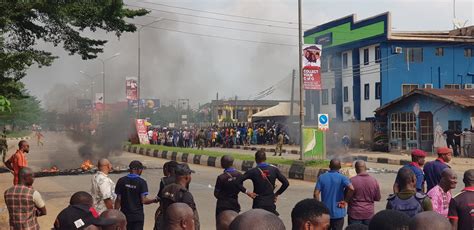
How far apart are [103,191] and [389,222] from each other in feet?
14.1

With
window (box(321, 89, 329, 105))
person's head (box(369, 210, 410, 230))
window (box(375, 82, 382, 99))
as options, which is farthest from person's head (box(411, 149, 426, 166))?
window (box(321, 89, 329, 105))

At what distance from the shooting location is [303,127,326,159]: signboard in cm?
1906

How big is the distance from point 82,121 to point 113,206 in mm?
28280

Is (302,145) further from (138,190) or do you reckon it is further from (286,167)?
(138,190)

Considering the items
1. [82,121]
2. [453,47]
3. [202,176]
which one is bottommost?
[202,176]

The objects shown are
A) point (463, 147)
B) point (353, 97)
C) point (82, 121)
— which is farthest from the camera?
point (353, 97)

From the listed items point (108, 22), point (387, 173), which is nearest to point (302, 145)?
point (387, 173)

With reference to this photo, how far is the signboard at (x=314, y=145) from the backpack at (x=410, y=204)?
1358 centimetres

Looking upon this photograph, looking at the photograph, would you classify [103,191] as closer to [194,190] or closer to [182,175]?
[182,175]

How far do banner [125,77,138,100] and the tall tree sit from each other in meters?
22.7

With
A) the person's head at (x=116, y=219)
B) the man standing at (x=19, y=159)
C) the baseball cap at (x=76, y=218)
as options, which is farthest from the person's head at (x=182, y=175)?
the man standing at (x=19, y=159)

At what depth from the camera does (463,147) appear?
2636 cm

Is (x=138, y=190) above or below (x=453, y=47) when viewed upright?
below

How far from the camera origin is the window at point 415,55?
129ft
